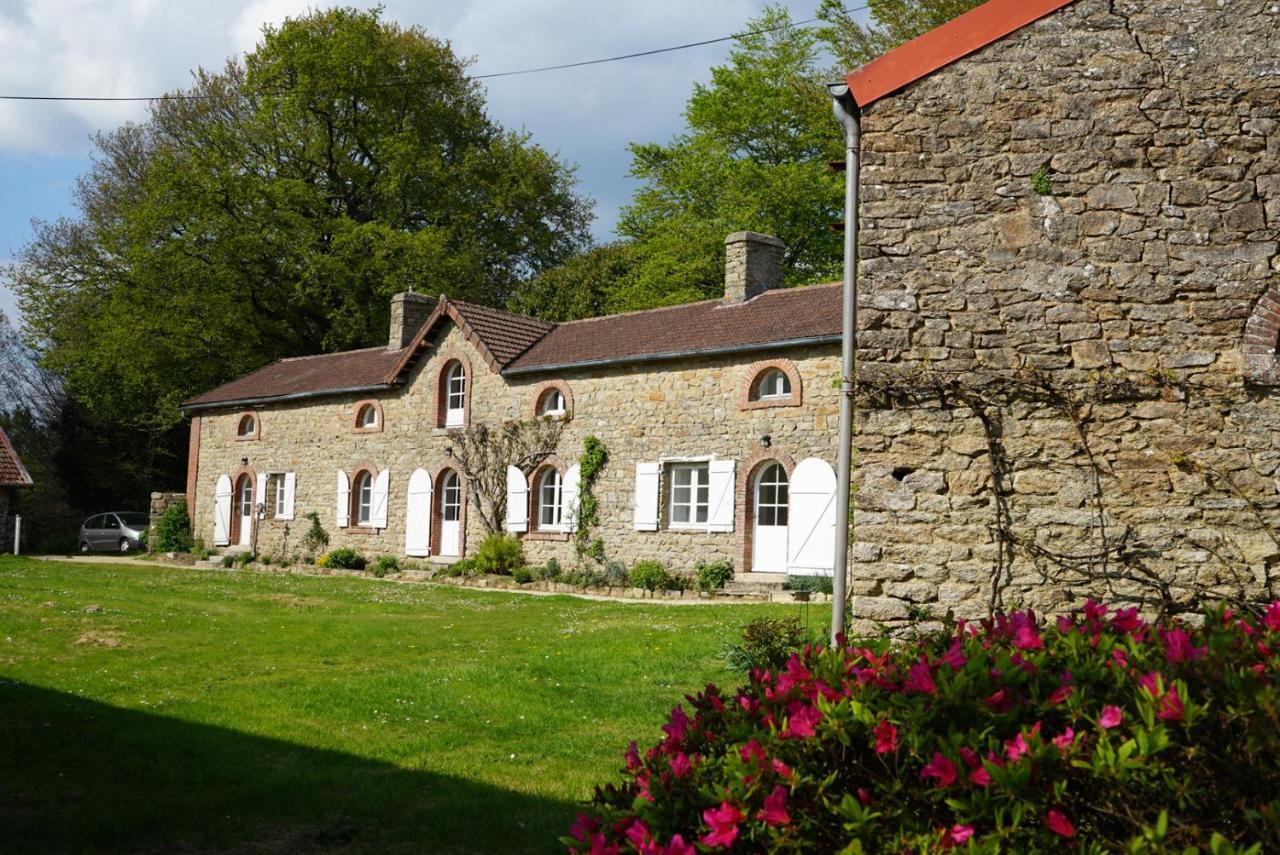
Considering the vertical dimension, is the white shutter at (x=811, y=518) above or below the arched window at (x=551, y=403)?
below

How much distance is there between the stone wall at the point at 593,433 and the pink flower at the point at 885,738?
580 inches

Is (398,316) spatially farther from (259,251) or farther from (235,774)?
(235,774)

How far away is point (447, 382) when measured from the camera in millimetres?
24344

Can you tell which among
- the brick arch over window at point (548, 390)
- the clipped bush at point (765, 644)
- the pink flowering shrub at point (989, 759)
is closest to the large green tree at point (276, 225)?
the brick arch over window at point (548, 390)

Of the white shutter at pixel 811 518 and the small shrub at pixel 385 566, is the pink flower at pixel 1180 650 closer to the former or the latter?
the white shutter at pixel 811 518

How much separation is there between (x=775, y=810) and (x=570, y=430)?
1874 cm

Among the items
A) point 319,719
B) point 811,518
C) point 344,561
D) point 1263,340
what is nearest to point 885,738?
point 1263,340

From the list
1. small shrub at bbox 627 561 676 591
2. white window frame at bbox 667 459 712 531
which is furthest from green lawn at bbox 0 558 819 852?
white window frame at bbox 667 459 712 531

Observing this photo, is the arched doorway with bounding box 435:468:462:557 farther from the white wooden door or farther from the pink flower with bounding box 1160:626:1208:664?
the pink flower with bounding box 1160:626:1208:664

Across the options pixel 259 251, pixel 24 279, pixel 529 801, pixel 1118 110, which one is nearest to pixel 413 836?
pixel 529 801

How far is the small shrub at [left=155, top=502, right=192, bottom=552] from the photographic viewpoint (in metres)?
29.7

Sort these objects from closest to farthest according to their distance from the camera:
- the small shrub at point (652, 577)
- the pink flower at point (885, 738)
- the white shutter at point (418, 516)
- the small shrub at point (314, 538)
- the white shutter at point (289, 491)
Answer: the pink flower at point (885, 738), the small shrub at point (652, 577), the white shutter at point (418, 516), the small shrub at point (314, 538), the white shutter at point (289, 491)

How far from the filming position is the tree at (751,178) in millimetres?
28156

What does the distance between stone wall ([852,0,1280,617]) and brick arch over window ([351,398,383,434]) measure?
1904 centimetres
